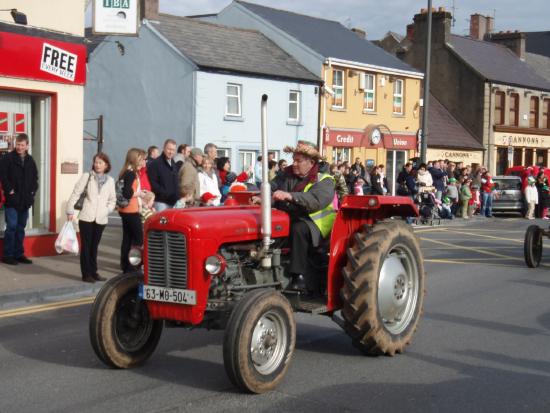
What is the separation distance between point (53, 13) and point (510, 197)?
20.7m

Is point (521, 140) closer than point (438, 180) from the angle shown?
No

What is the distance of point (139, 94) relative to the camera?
3130 cm

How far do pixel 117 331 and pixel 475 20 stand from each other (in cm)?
5291

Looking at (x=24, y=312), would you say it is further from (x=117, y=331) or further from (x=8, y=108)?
(x=8, y=108)

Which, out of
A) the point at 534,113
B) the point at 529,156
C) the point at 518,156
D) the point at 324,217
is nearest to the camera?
the point at 324,217

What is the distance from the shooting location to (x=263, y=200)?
6.18 m

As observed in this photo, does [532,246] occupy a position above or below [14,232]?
below

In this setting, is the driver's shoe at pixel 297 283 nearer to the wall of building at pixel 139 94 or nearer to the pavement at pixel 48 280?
the pavement at pixel 48 280

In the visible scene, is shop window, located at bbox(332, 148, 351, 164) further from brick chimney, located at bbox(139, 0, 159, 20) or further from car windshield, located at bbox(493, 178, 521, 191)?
brick chimney, located at bbox(139, 0, 159, 20)

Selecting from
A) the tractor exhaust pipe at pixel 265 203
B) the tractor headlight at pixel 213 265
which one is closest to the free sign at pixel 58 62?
the tractor exhaust pipe at pixel 265 203

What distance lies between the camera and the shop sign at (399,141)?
127ft

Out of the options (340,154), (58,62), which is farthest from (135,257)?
(340,154)

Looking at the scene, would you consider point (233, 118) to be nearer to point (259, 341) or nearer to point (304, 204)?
point (304, 204)

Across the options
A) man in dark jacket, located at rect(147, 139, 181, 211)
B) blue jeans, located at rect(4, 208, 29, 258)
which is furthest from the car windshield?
blue jeans, located at rect(4, 208, 29, 258)
